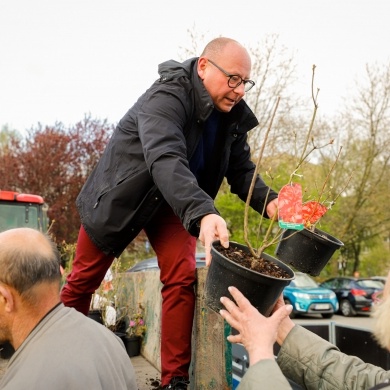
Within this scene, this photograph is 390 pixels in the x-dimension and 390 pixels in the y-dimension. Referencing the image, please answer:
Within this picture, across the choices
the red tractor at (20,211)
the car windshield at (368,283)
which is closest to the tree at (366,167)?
the car windshield at (368,283)

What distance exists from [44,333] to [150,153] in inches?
Answer: 38.9

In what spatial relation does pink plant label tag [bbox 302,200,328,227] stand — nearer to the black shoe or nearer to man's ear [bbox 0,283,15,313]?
the black shoe

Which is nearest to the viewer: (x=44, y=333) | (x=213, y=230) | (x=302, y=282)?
(x=44, y=333)

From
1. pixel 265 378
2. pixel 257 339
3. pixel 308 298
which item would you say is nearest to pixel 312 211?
pixel 257 339

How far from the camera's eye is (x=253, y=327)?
159 cm

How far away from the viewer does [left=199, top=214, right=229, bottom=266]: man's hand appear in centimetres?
195

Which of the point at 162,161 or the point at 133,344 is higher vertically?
the point at 162,161

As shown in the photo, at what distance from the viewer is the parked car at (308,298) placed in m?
17.1

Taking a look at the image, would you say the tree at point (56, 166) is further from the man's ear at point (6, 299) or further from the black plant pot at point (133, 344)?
the man's ear at point (6, 299)

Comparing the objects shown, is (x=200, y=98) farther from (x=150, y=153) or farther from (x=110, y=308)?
(x=110, y=308)

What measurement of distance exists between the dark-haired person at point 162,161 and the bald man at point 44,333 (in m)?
0.80

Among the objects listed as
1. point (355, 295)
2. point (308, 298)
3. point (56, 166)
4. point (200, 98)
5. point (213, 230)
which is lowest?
point (355, 295)

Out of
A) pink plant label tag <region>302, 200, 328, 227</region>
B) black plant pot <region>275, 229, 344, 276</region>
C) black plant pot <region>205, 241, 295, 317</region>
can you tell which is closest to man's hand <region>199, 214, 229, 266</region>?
black plant pot <region>205, 241, 295, 317</region>

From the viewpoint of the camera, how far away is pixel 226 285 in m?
1.90
